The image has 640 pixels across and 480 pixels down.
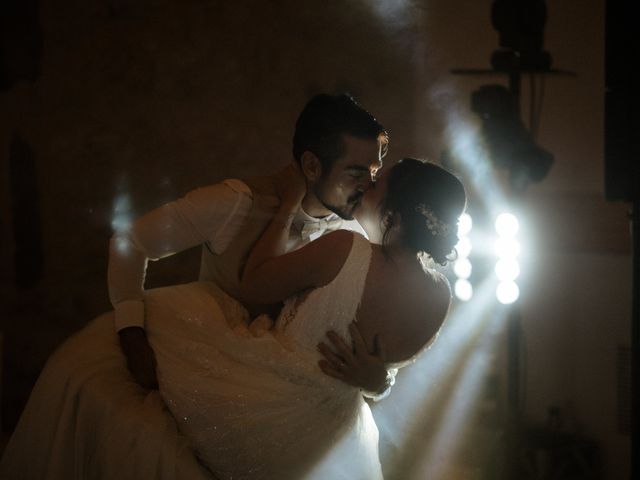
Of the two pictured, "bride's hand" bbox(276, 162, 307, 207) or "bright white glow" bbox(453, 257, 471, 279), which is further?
"bright white glow" bbox(453, 257, 471, 279)

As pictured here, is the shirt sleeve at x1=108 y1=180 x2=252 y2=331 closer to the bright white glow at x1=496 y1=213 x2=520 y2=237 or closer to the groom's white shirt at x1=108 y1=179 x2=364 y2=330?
the groom's white shirt at x1=108 y1=179 x2=364 y2=330

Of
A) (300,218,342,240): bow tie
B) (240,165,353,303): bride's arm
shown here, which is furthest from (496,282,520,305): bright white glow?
(240,165,353,303): bride's arm

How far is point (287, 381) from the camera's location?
1392 millimetres

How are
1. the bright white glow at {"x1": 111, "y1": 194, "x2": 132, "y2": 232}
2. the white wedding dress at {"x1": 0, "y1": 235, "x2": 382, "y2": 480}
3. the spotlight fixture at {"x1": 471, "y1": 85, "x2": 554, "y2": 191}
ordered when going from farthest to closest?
1. the bright white glow at {"x1": 111, "y1": 194, "x2": 132, "y2": 232}
2. the spotlight fixture at {"x1": 471, "y1": 85, "x2": 554, "y2": 191}
3. the white wedding dress at {"x1": 0, "y1": 235, "x2": 382, "y2": 480}

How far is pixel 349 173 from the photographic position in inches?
65.6

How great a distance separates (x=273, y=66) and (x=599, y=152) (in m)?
1.25

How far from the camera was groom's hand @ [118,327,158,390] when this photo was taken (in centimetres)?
145

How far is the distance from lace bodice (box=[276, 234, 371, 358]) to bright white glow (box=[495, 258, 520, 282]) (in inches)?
38.2

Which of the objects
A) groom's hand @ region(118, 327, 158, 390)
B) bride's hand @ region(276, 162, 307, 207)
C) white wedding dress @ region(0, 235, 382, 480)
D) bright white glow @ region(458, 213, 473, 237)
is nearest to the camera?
white wedding dress @ region(0, 235, 382, 480)

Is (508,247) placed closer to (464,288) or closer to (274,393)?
(464,288)

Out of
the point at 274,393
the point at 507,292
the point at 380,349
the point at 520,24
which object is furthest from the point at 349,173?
the point at 520,24

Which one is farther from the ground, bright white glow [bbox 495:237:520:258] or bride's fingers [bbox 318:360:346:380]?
bright white glow [bbox 495:237:520:258]

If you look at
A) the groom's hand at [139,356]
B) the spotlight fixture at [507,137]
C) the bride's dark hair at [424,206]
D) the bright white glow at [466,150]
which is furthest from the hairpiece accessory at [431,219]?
the bright white glow at [466,150]

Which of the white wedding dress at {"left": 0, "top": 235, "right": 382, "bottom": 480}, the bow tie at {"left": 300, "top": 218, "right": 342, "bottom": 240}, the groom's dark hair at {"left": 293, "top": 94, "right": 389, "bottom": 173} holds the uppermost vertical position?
the groom's dark hair at {"left": 293, "top": 94, "right": 389, "bottom": 173}
